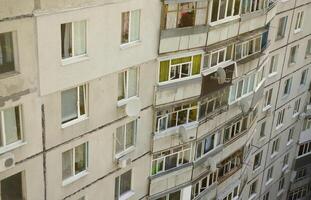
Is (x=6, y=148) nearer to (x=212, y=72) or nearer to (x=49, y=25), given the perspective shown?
(x=49, y=25)

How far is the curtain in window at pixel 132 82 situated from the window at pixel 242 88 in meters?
5.73

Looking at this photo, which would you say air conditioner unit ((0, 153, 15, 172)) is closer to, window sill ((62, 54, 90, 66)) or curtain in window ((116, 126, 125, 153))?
window sill ((62, 54, 90, 66))

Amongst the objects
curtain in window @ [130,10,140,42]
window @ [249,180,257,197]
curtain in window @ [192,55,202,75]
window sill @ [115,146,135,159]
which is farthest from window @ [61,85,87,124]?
window @ [249,180,257,197]

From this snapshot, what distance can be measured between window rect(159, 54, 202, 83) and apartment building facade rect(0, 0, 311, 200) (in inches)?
1.9

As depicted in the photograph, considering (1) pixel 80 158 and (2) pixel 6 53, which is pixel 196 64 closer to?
(1) pixel 80 158

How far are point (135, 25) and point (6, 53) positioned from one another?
15.8 feet

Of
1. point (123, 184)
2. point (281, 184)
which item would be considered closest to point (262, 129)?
point (281, 184)

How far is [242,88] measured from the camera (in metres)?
21.8

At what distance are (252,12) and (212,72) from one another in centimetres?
329

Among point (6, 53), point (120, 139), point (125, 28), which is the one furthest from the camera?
point (120, 139)

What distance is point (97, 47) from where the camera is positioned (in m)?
14.5

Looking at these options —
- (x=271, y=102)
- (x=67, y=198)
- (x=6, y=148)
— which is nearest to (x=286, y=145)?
(x=271, y=102)

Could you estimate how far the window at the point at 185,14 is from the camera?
16234 millimetres

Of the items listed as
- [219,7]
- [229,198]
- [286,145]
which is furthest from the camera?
[286,145]
